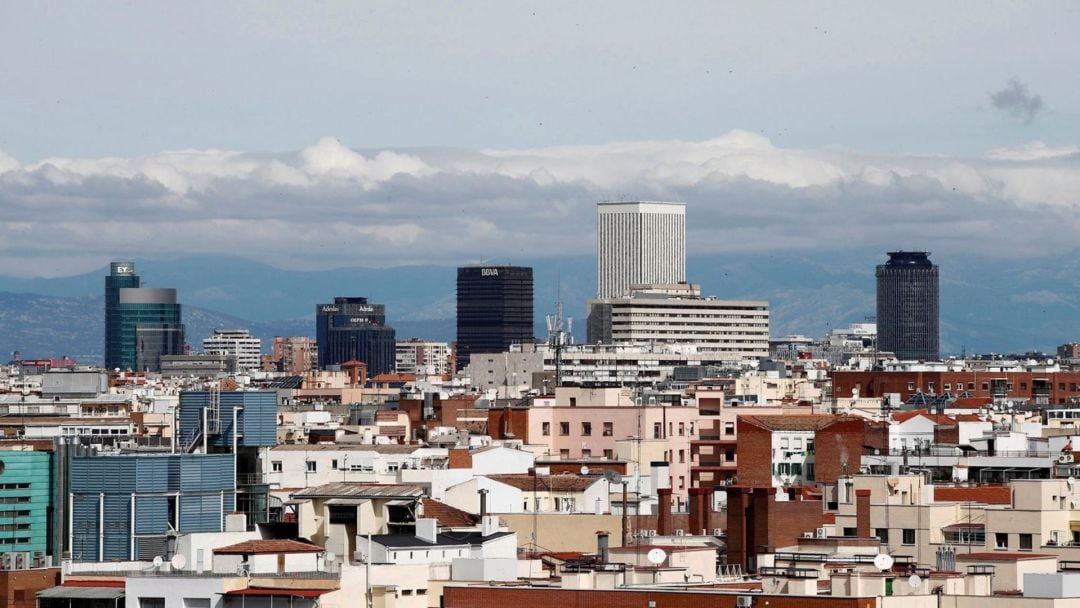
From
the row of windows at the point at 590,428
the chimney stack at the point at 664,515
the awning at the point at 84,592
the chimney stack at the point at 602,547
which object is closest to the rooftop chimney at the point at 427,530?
the chimney stack at the point at 602,547

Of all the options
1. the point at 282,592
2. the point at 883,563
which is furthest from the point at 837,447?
the point at 282,592

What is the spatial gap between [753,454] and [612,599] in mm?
56753

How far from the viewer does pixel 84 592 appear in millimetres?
58531

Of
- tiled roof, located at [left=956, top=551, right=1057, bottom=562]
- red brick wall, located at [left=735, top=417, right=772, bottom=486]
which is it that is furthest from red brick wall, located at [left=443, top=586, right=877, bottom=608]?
red brick wall, located at [left=735, top=417, right=772, bottom=486]

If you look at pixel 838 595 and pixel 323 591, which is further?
pixel 323 591

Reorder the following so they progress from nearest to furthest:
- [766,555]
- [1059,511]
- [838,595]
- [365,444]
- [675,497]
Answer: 1. [838,595]
2. [766,555]
3. [1059,511]
4. [675,497]
5. [365,444]

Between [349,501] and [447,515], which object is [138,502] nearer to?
[447,515]

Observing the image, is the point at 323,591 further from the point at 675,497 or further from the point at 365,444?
the point at 365,444

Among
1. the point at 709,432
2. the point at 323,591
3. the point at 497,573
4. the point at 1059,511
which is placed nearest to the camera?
the point at 323,591

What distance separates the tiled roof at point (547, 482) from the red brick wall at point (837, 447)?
582 inches

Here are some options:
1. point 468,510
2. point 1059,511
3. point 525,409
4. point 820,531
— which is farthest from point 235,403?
point 525,409

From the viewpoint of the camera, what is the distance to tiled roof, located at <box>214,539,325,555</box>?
58.3 metres

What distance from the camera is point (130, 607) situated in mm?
56156

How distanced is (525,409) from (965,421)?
20.5m
